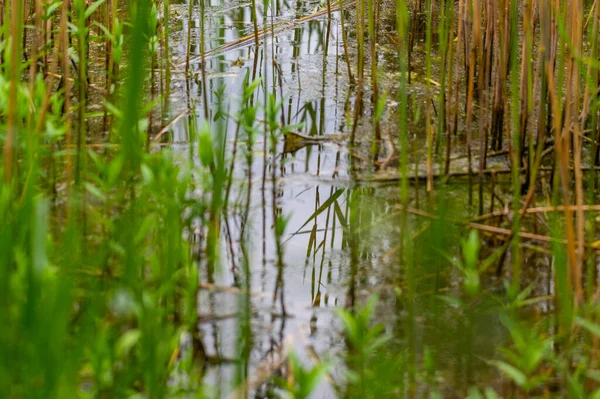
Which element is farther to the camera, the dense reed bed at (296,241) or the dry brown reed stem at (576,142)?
the dry brown reed stem at (576,142)

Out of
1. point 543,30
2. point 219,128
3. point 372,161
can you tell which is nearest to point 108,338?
point 219,128

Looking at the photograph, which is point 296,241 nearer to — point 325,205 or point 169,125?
point 325,205

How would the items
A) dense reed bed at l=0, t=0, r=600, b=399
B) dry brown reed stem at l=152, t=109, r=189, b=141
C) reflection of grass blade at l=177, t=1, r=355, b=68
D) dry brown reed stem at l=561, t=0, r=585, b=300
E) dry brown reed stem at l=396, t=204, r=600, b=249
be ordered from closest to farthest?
dense reed bed at l=0, t=0, r=600, b=399 → dry brown reed stem at l=561, t=0, r=585, b=300 → dry brown reed stem at l=396, t=204, r=600, b=249 → dry brown reed stem at l=152, t=109, r=189, b=141 → reflection of grass blade at l=177, t=1, r=355, b=68

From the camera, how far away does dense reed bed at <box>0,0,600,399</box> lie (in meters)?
1.40

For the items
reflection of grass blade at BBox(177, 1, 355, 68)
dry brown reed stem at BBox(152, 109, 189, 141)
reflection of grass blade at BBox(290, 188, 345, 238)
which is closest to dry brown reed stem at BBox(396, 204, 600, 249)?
reflection of grass blade at BBox(290, 188, 345, 238)

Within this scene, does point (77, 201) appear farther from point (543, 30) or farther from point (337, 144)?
point (543, 30)

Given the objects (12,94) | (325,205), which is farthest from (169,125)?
(12,94)

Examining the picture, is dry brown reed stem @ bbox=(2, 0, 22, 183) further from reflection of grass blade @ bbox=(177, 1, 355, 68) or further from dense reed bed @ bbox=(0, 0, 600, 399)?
reflection of grass blade @ bbox=(177, 1, 355, 68)

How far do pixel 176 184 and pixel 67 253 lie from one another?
86 cm

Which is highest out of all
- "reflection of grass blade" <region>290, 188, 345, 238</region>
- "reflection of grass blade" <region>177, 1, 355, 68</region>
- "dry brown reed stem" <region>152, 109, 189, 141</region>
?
"reflection of grass blade" <region>177, 1, 355, 68</region>

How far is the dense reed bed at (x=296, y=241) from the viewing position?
4.60 feet

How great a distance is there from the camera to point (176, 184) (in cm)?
202

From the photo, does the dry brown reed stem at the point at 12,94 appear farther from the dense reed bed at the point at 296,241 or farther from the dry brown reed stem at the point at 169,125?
the dry brown reed stem at the point at 169,125

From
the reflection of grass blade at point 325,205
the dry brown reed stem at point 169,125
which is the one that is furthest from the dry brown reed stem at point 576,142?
the dry brown reed stem at point 169,125
